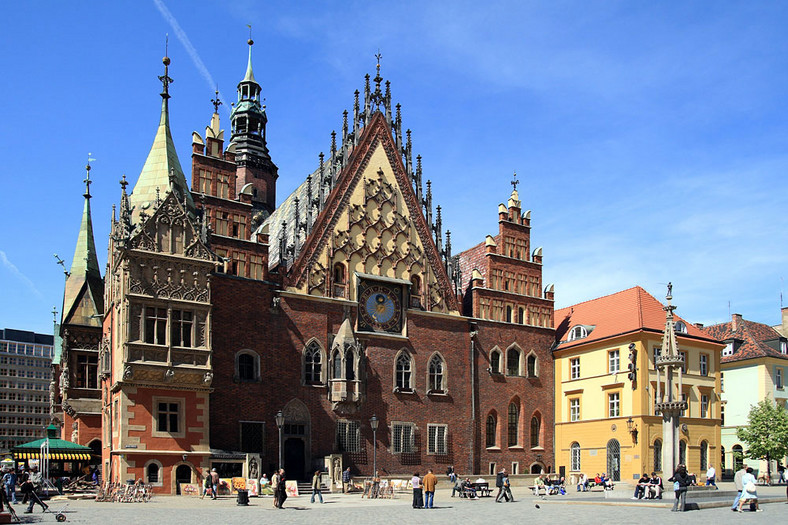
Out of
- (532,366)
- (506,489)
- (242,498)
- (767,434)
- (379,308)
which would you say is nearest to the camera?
(242,498)

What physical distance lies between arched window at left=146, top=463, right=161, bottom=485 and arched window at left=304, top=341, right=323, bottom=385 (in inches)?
385

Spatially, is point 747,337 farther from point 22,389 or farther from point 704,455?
point 22,389

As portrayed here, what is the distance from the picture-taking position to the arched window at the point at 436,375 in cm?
5078

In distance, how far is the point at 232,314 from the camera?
43.8 metres

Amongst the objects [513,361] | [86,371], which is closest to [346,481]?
[513,361]

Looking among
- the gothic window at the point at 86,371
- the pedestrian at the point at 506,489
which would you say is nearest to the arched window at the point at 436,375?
the pedestrian at the point at 506,489

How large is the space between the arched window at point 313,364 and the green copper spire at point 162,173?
9.86 metres

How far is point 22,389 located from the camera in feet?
478

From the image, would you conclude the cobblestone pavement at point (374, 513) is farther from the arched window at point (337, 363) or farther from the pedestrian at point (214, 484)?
the arched window at point (337, 363)

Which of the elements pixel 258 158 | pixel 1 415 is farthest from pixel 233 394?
pixel 1 415

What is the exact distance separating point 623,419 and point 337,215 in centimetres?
2090

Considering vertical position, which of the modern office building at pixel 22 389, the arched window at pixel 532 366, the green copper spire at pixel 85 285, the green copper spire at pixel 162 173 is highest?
the green copper spire at pixel 162 173

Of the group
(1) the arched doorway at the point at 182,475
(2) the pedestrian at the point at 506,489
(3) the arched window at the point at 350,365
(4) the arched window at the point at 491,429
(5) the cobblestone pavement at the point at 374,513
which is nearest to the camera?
(5) the cobblestone pavement at the point at 374,513

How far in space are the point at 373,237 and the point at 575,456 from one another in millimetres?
19126
